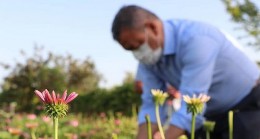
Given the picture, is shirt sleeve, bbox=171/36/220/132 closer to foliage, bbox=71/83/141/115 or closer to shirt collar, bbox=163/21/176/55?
shirt collar, bbox=163/21/176/55

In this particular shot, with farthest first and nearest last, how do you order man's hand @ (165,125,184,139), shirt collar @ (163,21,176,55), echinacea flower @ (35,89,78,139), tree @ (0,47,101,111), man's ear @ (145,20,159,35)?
1. tree @ (0,47,101,111)
2. shirt collar @ (163,21,176,55)
3. man's ear @ (145,20,159,35)
4. man's hand @ (165,125,184,139)
5. echinacea flower @ (35,89,78,139)

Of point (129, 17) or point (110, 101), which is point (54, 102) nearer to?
point (129, 17)

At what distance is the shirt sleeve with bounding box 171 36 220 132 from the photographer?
8.02ft

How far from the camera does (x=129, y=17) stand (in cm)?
277

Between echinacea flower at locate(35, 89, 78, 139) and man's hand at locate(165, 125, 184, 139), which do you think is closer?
echinacea flower at locate(35, 89, 78, 139)

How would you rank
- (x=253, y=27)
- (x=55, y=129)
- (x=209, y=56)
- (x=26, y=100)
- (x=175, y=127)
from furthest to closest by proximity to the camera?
1. (x=26, y=100)
2. (x=253, y=27)
3. (x=209, y=56)
4. (x=175, y=127)
5. (x=55, y=129)

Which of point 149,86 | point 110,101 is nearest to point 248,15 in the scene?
point 110,101

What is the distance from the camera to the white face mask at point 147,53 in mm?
2895

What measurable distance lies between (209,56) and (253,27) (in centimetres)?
1529

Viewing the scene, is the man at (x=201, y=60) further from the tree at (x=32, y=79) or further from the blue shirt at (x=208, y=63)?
the tree at (x=32, y=79)

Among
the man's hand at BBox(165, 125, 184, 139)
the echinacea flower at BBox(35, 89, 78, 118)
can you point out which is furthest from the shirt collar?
the echinacea flower at BBox(35, 89, 78, 118)

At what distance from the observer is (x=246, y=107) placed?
9.61ft

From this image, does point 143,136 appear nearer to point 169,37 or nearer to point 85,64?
point 169,37

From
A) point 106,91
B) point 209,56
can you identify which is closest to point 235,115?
point 209,56
